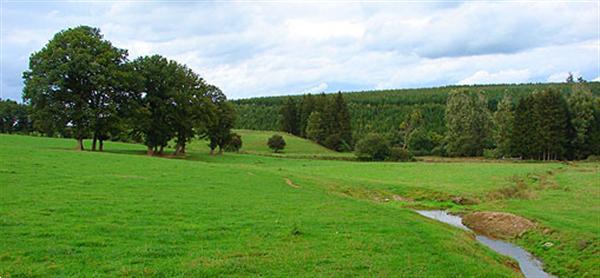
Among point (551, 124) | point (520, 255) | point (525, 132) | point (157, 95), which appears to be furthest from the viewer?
point (525, 132)

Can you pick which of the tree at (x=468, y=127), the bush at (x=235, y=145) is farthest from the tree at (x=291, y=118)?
the tree at (x=468, y=127)

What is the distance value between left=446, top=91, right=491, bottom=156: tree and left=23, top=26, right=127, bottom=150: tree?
73237 millimetres

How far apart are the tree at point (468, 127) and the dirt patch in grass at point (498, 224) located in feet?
260

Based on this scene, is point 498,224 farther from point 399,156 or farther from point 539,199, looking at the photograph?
point 399,156

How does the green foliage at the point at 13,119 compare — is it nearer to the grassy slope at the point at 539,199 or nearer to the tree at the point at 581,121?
the grassy slope at the point at 539,199

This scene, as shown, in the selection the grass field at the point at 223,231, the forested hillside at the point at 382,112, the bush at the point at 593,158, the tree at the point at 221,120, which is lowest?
the grass field at the point at 223,231

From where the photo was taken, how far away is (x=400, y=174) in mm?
48094

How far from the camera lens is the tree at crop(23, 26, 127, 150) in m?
50.2

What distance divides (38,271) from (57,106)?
1805 inches

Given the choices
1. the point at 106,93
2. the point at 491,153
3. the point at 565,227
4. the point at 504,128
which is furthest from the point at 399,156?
the point at 565,227

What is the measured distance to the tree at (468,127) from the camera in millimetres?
101812

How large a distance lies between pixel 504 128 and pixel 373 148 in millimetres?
27801

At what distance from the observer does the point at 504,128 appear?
311 ft

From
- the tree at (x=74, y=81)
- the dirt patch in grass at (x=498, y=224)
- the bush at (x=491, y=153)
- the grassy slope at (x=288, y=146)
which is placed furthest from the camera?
the grassy slope at (x=288, y=146)
